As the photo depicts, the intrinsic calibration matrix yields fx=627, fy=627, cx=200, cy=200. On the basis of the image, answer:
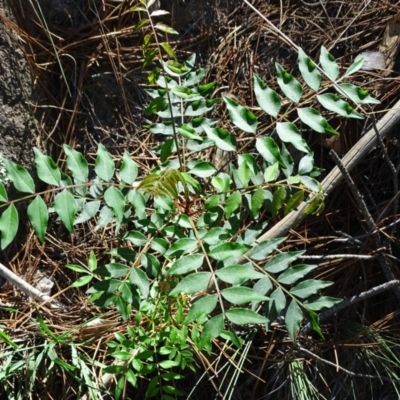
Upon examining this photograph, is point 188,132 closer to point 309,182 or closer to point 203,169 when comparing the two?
point 203,169

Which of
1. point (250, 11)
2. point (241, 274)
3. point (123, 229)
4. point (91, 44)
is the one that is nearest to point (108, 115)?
point (91, 44)

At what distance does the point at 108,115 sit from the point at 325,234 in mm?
936

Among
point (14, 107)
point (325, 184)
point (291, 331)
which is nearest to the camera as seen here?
point (291, 331)

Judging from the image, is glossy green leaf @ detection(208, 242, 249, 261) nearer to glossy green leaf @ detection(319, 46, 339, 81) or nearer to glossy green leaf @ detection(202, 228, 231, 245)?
glossy green leaf @ detection(202, 228, 231, 245)

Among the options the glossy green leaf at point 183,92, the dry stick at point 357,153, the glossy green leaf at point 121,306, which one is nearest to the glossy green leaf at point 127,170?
the glossy green leaf at point 183,92

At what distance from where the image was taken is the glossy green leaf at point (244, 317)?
4.88ft

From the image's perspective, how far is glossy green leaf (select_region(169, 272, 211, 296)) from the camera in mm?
1468

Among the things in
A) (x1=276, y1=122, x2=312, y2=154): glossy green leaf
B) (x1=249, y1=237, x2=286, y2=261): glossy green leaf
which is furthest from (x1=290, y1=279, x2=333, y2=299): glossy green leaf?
(x1=276, y1=122, x2=312, y2=154): glossy green leaf

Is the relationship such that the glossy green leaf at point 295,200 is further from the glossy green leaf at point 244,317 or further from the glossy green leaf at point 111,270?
the glossy green leaf at point 111,270

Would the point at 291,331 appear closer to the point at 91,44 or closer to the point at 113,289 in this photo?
the point at 113,289

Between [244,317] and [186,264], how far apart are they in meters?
0.19

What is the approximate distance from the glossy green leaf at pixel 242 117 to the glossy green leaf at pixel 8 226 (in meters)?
0.61

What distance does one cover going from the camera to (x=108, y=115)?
2.41 metres

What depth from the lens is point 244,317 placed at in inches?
58.8
